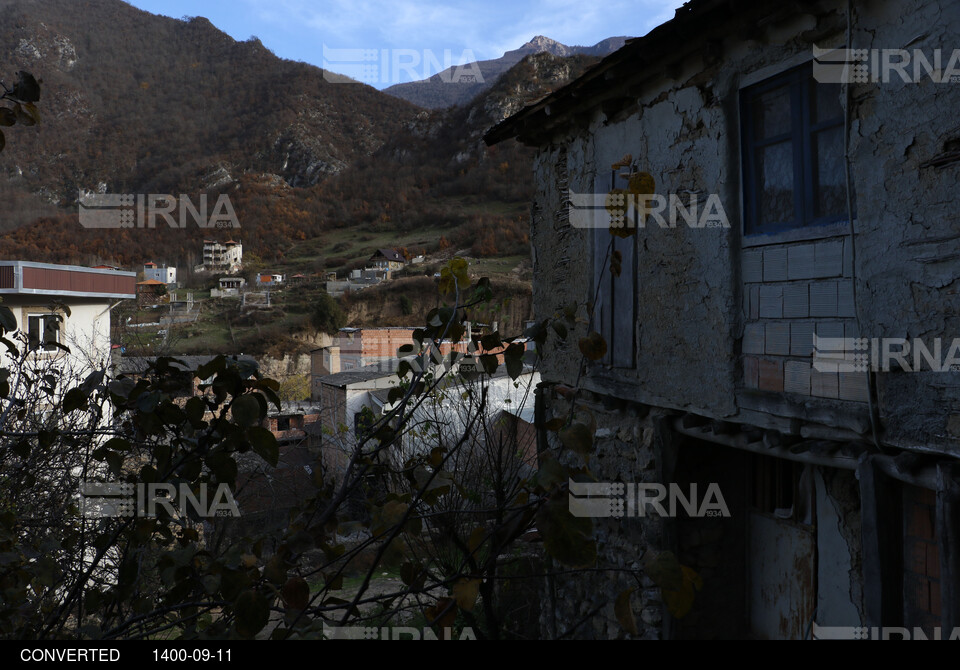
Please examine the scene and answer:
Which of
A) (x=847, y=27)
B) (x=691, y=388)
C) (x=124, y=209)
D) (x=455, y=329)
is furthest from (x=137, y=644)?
(x=124, y=209)

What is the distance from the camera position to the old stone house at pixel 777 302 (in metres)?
2.90

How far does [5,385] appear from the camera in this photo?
2.06m

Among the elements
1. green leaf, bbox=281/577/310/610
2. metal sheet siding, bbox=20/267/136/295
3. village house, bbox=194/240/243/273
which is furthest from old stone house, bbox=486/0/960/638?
village house, bbox=194/240/243/273

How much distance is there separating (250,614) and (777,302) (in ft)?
11.0

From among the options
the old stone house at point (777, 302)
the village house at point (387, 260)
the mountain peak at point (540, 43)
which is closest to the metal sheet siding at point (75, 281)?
the old stone house at point (777, 302)

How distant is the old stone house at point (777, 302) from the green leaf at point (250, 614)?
885 millimetres

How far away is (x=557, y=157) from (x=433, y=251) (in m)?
41.0

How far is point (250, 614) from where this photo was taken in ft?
4.68

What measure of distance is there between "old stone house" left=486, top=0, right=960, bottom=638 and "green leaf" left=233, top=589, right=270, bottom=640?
89 centimetres

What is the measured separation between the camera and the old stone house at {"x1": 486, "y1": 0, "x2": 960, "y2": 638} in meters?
2.90

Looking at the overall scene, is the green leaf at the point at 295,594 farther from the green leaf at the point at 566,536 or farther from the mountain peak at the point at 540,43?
the mountain peak at the point at 540,43

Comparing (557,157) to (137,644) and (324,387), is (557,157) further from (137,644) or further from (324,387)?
(324,387)

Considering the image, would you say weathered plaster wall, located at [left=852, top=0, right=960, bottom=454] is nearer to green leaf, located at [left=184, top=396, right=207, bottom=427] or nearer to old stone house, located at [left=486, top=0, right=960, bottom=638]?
old stone house, located at [left=486, top=0, right=960, bottom=638]

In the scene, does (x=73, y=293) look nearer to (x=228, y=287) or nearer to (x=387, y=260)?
(x=228, y=287)
